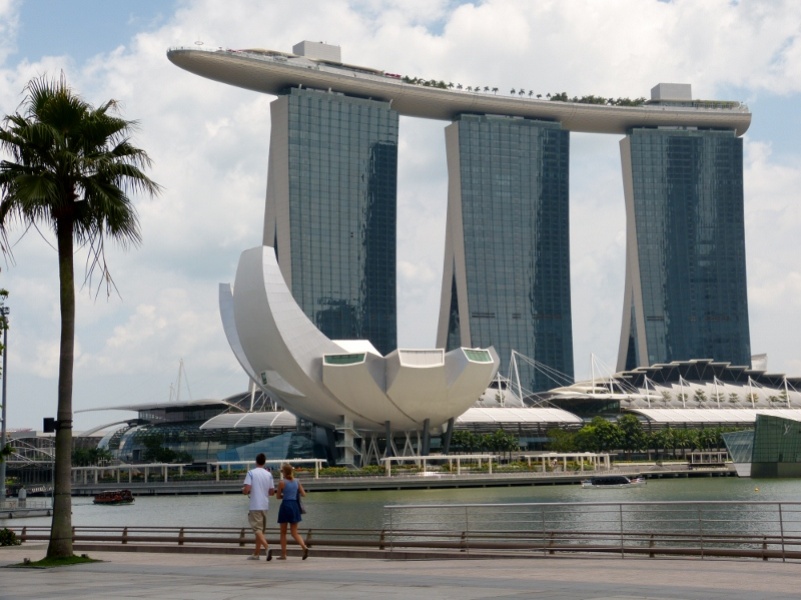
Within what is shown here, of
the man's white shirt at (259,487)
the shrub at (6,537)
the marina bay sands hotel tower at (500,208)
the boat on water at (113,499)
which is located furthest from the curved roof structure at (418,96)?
the man's white shirt at (259,487)

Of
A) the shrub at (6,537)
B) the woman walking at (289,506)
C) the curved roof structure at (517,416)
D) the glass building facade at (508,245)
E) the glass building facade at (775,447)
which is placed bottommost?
the shrub at (6,537)

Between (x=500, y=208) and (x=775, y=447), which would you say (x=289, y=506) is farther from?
(x=500, y=208)

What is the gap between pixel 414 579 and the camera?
700 inches

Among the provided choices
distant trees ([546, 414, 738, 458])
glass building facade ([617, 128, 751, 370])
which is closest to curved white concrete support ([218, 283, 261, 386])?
distant trees ([546, 414, 738, 458])

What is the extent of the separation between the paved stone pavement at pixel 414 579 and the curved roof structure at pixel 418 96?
442 feet

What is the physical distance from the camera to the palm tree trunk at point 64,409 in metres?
23.5

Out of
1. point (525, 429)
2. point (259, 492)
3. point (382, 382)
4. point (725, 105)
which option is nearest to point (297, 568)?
point (259, 492)

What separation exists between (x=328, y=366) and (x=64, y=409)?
82057 millimetres

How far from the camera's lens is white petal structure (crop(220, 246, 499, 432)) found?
103 metres

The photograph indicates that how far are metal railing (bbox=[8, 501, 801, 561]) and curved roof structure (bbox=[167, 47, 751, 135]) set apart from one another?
103m

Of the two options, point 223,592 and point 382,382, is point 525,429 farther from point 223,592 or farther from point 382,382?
point 223,592

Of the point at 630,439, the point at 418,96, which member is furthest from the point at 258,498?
the point at 418,96

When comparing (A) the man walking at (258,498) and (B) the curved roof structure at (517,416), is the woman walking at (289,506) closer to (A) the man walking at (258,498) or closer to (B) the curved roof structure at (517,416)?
(A) the man walking at (258,498)

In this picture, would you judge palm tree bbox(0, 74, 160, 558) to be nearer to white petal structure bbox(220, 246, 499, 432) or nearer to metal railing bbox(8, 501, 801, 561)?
metal railing bbox(8, 501, 801, 561)
